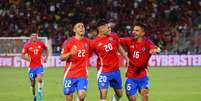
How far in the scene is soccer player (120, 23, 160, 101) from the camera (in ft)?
51.7

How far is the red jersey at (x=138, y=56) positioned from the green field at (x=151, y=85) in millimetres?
5699

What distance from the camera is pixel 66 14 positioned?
4484 centimetres

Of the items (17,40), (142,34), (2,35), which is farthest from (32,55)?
(2,35)

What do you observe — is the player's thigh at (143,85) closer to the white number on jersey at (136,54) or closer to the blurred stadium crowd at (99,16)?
the white number on jersey at (136,54)

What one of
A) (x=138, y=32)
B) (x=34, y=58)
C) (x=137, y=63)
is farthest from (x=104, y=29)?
(x=34, y=58)

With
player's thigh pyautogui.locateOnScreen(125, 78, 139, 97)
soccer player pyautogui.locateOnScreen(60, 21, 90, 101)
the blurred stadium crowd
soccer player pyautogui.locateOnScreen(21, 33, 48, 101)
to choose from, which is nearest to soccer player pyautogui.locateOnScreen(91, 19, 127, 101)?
player's thigh pyautogui.locateOnScreen(125, 78, 139, 97)

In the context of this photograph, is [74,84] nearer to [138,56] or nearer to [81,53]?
[81,53]

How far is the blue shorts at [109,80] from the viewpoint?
16069 millimetres

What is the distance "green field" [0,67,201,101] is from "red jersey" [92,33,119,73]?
5478 millimetres

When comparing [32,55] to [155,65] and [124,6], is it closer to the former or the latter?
[155,65]

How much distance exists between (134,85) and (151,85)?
12.1 m

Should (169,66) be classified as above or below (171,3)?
below

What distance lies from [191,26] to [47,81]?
630 inches

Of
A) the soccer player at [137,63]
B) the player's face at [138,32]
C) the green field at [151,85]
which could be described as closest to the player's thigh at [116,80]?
the soccer player at [137,63]
